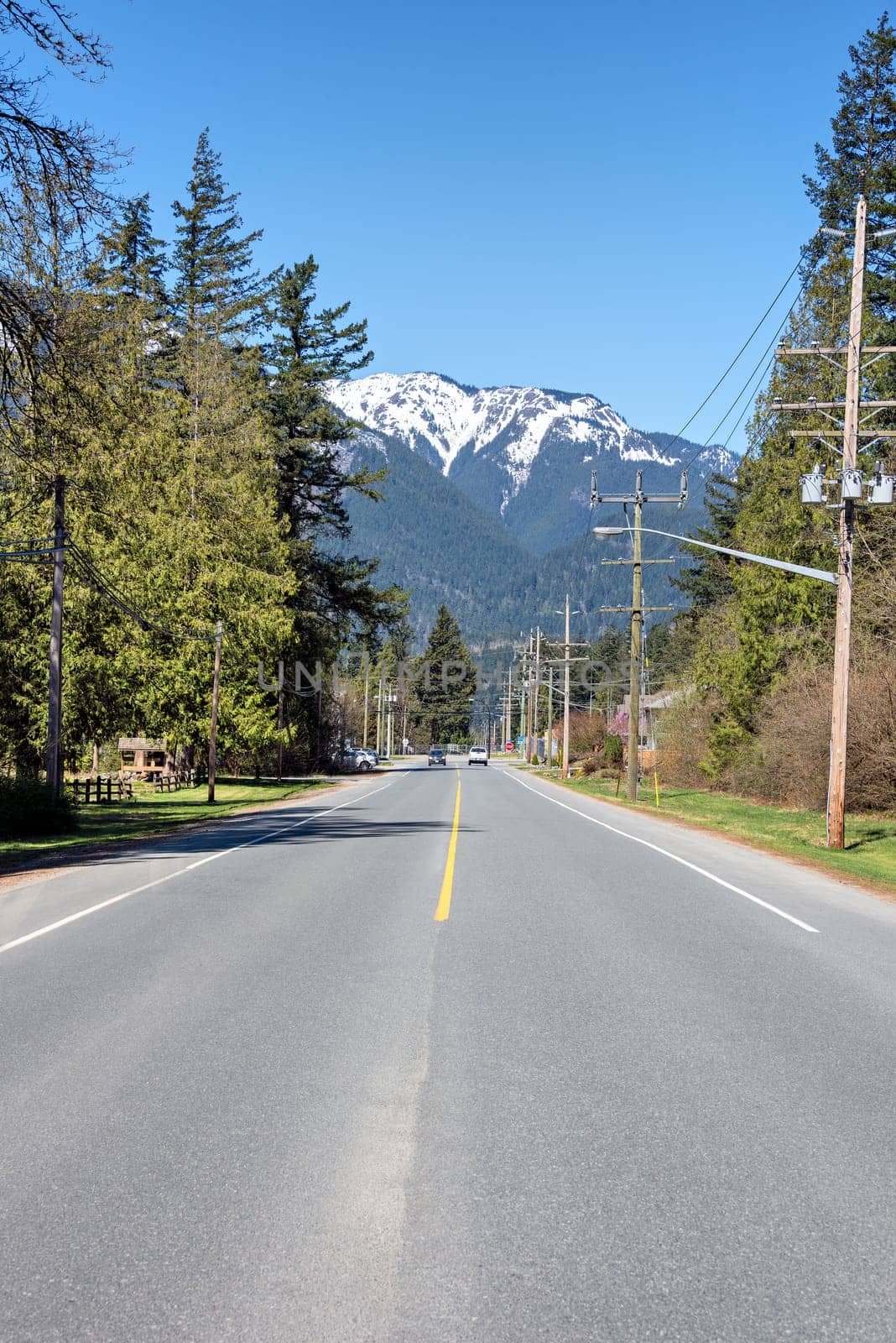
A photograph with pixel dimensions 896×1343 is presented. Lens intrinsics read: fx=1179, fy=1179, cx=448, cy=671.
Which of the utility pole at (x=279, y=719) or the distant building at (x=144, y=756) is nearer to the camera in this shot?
the utility pole at (x=279, y=719)

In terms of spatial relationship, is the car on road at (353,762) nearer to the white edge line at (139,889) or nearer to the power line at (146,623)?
the power line at (146,623)

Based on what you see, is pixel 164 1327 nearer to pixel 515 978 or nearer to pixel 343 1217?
pixel 343 1217

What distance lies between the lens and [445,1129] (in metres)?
5.68

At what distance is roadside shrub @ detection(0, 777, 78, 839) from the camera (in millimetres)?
23656

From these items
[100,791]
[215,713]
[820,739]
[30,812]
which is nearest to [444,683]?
[215,713]

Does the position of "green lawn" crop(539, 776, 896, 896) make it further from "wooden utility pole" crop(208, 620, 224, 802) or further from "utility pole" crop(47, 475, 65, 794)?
"utility pole" crop(47, 475, 65, 794)

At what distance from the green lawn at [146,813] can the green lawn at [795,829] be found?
42.6 ft

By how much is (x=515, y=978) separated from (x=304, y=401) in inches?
2158

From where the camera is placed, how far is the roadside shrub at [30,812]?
931 inches

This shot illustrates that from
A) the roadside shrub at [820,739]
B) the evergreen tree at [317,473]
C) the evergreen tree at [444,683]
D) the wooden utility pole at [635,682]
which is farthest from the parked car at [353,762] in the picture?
the evergreen tree at [444,683]

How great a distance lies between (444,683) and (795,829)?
132m

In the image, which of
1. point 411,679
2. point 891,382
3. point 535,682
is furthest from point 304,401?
point 411,679

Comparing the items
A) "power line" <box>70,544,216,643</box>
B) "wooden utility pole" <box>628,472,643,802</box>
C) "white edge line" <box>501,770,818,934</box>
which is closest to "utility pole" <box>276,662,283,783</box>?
"power line" <box>70,544,216,643</box>

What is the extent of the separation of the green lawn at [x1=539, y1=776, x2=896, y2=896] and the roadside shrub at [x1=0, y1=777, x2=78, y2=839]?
569 inches
